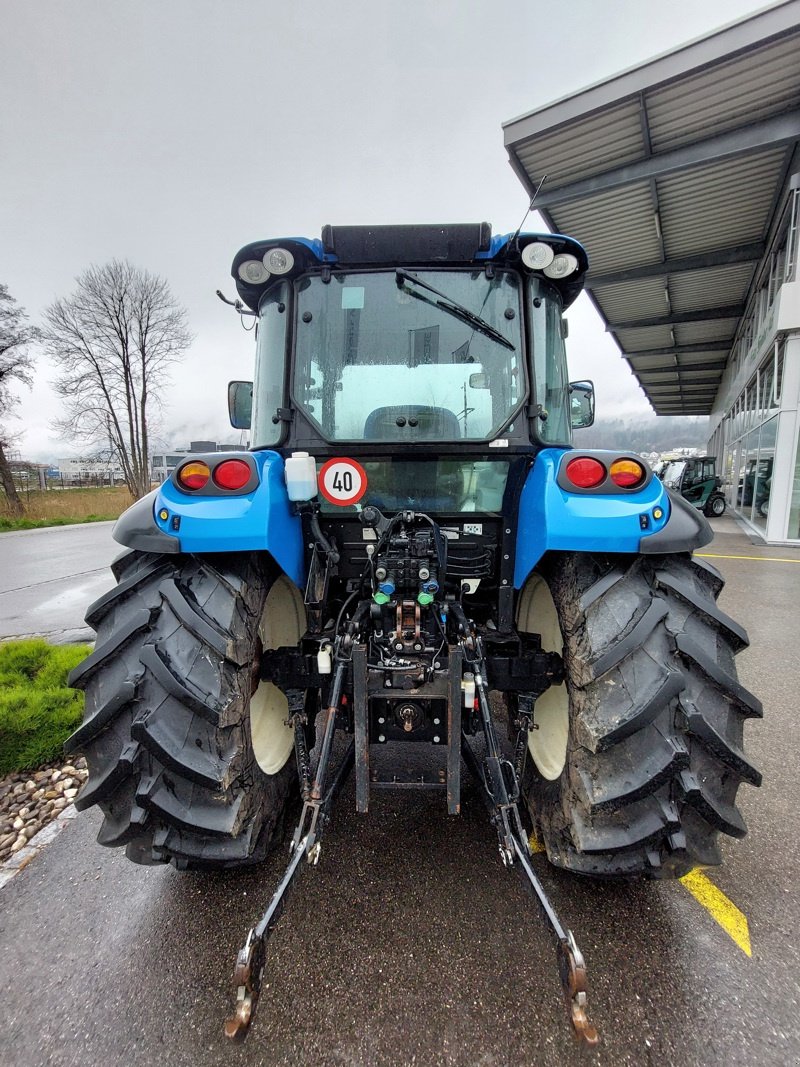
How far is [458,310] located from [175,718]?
1.83 meters

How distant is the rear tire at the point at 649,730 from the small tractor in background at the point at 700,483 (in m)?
17.7

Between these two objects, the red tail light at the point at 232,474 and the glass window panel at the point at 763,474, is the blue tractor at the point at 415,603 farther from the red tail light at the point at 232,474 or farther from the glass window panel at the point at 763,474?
the glass window panel at the point at 763,474

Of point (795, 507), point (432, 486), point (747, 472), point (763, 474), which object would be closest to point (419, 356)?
point (432, 486)

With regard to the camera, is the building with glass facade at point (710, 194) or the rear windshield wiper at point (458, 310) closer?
the rear windshield wiper at point (458, 310)

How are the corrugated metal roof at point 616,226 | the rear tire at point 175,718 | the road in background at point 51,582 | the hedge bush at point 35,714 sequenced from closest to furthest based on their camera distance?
the rear tire at point 175,718, the hedge bush at point 35,714, the road in background at point 51,582, the corrugated metal roof at point 616,226

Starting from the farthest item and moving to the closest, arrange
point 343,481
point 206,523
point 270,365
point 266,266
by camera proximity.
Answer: point 270,365
point 266,266
point 343,481
point 206,523

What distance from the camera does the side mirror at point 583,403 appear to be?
2.86 metres

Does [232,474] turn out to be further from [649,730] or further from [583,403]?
[583,403]

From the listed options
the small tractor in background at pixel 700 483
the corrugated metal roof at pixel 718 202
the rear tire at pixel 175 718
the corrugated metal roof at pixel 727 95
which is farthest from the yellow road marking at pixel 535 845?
the small tractor in background at pixel 700 483

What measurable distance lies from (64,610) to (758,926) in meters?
7.01

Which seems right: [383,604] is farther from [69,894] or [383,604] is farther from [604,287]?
[604,287]

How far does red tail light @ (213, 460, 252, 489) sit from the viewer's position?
185cm

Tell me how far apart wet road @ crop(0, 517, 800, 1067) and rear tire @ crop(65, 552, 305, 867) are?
1.15 ft

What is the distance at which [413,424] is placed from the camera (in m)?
2.14
